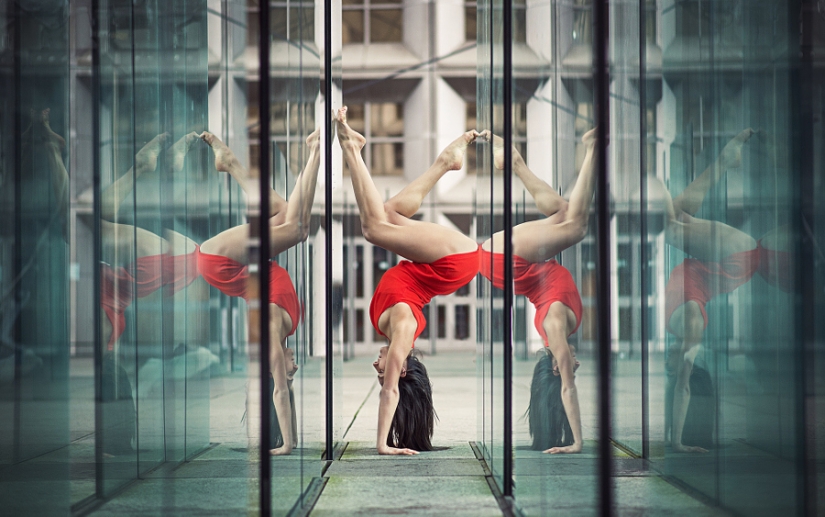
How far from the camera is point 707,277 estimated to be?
12.4 feet

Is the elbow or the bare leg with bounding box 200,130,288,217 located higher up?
the bare leg with bounding box 200,130,288,217

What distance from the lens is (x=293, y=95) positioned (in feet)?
13.9

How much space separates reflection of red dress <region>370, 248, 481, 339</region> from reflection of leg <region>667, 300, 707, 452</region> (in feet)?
5.61

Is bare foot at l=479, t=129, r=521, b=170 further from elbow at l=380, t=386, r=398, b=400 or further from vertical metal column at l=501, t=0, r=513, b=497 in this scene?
elbow at l=380, t=386, r=398, b=400

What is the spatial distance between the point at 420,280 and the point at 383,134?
39.1 feet

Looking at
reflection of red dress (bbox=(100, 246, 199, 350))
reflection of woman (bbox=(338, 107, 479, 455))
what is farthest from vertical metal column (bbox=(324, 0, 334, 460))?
reflection of red dress (bbox=(100, 246, 199, 350))

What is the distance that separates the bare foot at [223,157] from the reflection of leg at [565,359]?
4.98 feet

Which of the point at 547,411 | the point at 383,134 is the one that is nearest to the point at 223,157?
the point at 547,411

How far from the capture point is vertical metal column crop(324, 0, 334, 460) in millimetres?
5328

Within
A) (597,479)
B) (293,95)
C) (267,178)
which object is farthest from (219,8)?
(597,479)

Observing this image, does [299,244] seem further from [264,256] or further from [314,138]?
[264,256]

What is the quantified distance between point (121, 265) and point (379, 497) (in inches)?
61.3

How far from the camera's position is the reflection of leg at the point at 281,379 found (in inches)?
145

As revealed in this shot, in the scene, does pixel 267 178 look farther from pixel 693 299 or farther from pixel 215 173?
pixel 693 299
